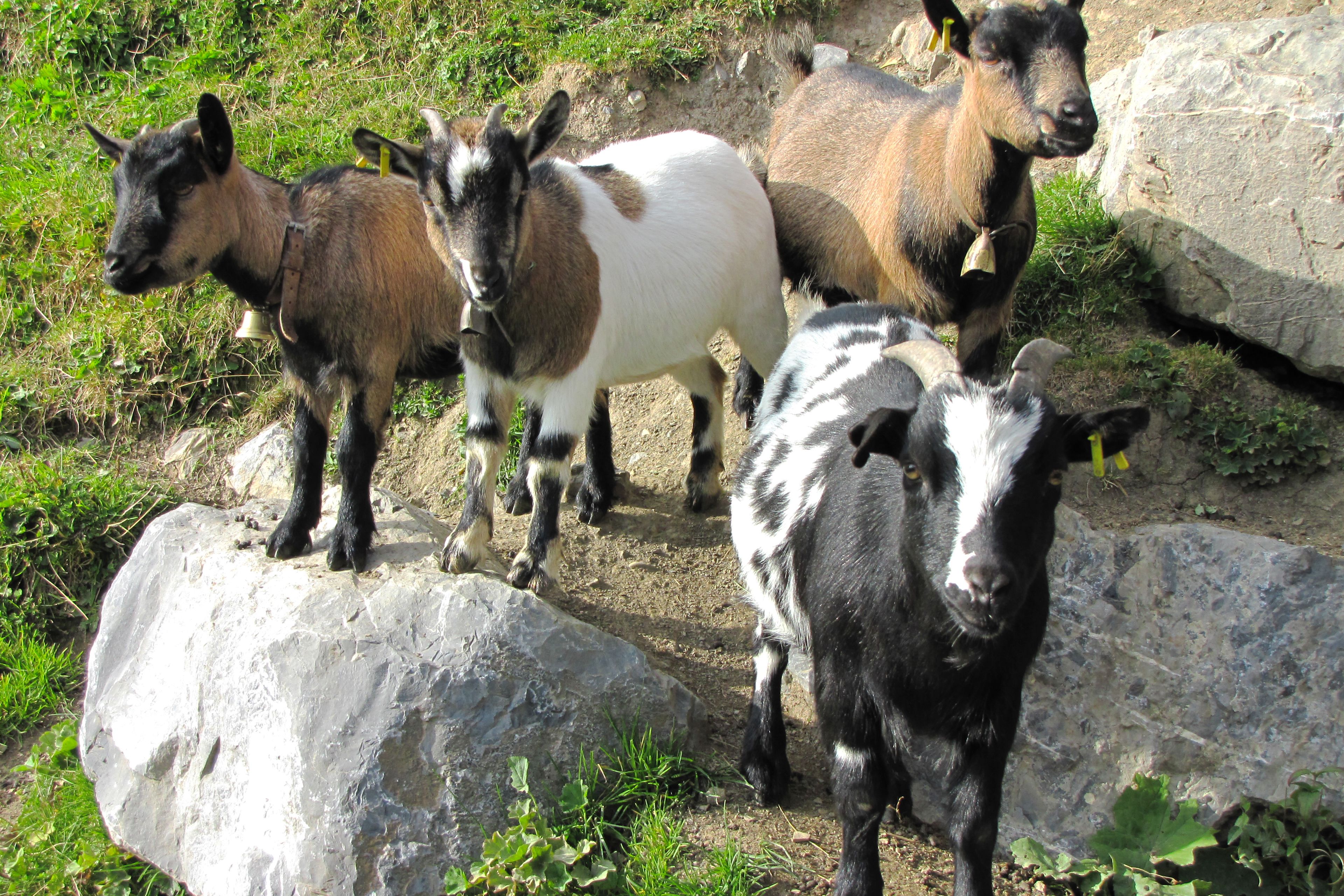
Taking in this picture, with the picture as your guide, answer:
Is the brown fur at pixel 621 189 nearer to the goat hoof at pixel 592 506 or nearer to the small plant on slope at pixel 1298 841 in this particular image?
the goat hoof at pixel 592 506

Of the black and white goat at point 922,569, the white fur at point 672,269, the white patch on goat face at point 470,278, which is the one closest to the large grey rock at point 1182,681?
the black and white goat at point 922,569

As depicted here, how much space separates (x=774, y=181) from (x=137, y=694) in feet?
12.8

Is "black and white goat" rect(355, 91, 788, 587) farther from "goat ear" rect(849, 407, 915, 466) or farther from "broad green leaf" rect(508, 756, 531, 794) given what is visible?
"goat ear" rect(849, 407, 915, 466)

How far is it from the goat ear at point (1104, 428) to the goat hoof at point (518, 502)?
2892 mm

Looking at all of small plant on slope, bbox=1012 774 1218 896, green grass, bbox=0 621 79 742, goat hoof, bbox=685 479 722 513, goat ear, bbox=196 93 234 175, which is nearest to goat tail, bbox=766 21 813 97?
goat hoof, bbox=685 479 722 513

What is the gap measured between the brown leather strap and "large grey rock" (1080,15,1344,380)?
4203 millimetres

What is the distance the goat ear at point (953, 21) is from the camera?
455 centimetres

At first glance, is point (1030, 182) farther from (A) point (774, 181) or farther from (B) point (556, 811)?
(B) point (556, 811)

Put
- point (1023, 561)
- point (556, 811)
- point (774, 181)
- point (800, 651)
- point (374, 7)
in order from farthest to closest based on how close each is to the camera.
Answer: point (374, 7) < point (774, 181) < point (800, 651) < point (556, 811) < point (1023, 561)

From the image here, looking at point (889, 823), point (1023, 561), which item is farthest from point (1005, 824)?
point (1023, 561)

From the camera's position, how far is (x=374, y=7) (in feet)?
25.3

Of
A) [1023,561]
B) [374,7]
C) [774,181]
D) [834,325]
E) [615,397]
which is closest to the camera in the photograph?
[1023,561]

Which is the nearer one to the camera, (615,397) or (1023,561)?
(1023,561)

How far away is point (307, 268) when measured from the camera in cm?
428
